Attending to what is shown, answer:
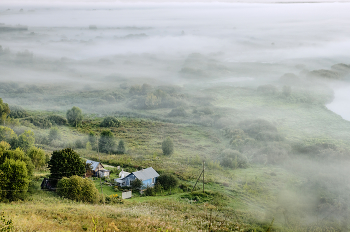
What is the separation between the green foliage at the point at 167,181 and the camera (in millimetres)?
45281

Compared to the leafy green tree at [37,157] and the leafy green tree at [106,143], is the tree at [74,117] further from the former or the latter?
the leafy green tree at [37,157]

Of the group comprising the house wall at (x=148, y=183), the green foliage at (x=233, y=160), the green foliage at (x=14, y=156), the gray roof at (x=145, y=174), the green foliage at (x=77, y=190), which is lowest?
the green foliage at (x=233, y=160)

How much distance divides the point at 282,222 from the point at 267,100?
129383mm

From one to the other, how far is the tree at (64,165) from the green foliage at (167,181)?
512 inches

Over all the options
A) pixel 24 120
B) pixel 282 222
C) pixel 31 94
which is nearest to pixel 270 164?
pixel 282 222

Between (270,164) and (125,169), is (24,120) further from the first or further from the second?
(270,164)

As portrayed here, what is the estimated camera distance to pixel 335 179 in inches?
2218

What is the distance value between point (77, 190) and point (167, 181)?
15729 millimetres

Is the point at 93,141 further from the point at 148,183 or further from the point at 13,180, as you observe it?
the point at 13,180

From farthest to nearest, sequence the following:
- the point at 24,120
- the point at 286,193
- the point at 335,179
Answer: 1. the point at 24,120
2. the point at 335,179
3. the point at 286,193

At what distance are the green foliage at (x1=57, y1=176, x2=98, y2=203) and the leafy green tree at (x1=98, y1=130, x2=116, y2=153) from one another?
35.8 meters

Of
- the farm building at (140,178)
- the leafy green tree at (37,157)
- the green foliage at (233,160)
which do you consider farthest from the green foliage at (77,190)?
the green foliage at (233,160)

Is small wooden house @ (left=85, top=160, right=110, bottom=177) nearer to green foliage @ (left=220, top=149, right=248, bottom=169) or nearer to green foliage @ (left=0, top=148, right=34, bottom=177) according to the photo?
green foliage @ (left=0, top=148, right=34, bottom=177)

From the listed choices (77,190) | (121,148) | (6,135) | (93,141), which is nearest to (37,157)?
(77,190)
